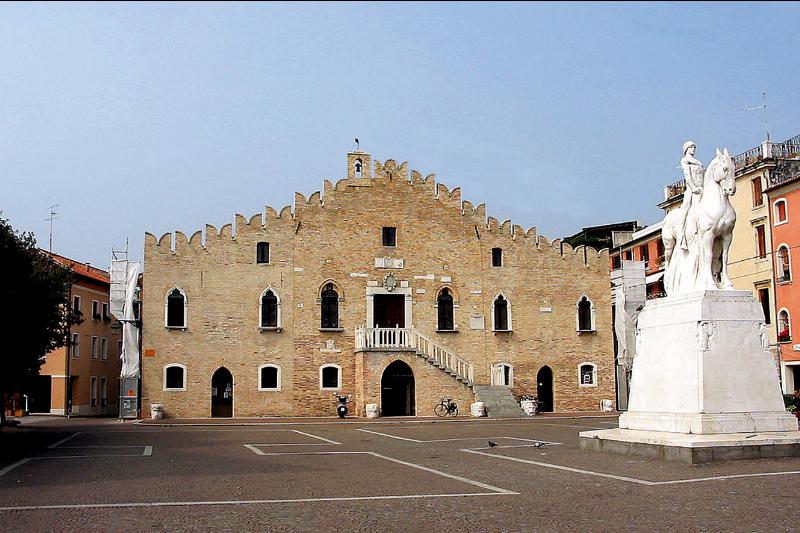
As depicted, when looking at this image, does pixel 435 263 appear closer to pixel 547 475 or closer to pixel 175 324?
pixel 175 324

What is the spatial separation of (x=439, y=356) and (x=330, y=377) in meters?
5.02

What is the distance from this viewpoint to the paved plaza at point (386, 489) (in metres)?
9.52

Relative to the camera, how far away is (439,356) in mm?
39062

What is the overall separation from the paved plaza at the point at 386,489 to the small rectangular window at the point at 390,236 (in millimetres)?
19847

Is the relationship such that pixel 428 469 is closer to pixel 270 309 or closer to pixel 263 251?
pixel 270 309

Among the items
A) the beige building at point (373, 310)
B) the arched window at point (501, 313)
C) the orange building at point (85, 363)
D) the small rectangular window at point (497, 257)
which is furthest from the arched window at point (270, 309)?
the orange building at point (85, 363)

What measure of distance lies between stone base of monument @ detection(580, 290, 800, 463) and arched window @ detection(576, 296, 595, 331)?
26029 millimetres

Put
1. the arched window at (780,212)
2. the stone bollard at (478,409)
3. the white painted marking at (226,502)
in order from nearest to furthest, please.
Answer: the white painted marking at (226,502) → the stone bollard at (478,409) → the arched window at (780,212)

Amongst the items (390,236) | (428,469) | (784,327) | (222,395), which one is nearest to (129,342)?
(222,395)

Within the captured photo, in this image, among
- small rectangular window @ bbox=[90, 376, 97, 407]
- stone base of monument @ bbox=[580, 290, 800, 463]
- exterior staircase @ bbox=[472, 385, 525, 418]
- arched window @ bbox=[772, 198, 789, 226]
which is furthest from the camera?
small rectangular window @ bbox=[90, 376, 97, 407]

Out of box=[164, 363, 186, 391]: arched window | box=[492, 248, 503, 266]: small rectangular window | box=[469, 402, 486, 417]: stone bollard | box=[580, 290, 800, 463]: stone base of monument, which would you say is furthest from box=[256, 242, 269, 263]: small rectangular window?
box=[580, 290, 800, 463]: stone base of monument

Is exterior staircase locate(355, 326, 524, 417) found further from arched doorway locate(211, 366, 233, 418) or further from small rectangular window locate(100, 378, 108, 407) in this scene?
small rectangular window locate(100, 378, 108, 407)

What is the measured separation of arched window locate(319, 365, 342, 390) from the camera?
39.0 meters

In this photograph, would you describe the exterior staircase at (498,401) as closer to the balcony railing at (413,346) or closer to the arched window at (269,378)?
the balcony railing at (413,346)
